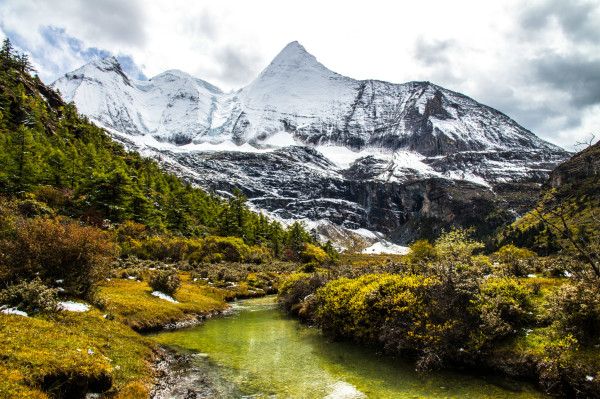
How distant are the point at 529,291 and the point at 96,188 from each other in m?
51.3

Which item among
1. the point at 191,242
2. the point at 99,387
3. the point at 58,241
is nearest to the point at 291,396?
the point at 99,387

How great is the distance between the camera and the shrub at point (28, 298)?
1040 centimetres

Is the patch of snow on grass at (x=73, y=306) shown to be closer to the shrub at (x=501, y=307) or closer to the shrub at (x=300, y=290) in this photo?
the shrub at (x=300, y=290)

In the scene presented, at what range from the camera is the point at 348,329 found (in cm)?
1582

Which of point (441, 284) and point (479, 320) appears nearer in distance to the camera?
point (479, 320)

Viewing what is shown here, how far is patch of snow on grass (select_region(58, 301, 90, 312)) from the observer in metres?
12.2

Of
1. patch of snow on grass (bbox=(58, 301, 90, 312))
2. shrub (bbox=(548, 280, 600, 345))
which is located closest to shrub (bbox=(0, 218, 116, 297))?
patch of snow on grass (bbox=(58, 301, 90, 312))

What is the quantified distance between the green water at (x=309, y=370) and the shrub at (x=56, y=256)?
5.39 meters

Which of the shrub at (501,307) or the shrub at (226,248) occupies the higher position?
the shrub at (501,307)

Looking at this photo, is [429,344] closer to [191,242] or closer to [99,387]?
[99,387]

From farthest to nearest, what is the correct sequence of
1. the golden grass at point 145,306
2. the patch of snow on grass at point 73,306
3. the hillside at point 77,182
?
Answer: the hillside at point 77,182
the golden grass at point 145,306
the patch of snow on grass at point 73,306

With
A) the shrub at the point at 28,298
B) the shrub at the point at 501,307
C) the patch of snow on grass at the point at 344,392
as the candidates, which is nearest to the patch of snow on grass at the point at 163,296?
the shrub at the point at 28,298

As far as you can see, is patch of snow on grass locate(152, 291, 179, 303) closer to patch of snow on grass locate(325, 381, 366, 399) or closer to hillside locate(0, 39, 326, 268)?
patch of snow on grass locate(325, 381, 366, 399)

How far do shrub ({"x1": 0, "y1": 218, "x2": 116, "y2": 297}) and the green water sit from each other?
539 centimetres
